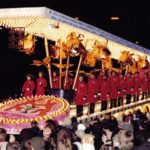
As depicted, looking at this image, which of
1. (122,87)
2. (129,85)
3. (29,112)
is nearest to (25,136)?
(29,112)

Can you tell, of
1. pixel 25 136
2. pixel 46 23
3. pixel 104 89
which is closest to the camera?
pixel 25 136

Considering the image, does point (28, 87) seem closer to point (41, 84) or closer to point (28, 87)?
point (28, 87)

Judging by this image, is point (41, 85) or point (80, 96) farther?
point (41, 85)

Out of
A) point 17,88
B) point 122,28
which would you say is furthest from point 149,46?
point 17,88

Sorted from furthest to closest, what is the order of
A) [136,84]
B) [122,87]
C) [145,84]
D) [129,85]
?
1. [145,84]
2. [136,84]
3. [129,85]
4. [122,87]

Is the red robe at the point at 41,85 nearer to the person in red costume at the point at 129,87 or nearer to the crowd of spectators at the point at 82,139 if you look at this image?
the person in red costume at the point at 129,87

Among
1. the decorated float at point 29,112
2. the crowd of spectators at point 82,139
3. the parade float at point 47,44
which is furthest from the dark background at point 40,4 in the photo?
the crowd of spectators at point 82,139

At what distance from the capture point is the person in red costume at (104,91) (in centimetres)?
1792

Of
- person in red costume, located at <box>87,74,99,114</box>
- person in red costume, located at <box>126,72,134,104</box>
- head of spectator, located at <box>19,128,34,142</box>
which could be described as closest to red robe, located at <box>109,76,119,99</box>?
person in red costume, located at <box>87,74,99,114</box>

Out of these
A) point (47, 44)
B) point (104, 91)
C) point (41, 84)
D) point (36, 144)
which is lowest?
point (36, 144)

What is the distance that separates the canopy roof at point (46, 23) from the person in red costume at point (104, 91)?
1.59m

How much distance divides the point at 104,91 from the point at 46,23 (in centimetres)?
492

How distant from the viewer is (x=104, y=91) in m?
18.0

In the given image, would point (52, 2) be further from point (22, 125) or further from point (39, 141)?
point (39, 141)
